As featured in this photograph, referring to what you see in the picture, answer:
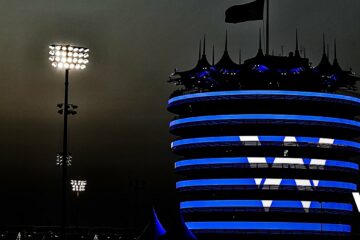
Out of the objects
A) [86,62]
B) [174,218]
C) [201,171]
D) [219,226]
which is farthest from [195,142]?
[86,62]

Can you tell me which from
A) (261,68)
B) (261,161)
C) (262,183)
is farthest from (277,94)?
(262,183)

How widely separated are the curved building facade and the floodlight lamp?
70.2 meters

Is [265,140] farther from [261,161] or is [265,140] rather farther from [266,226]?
[266,226]

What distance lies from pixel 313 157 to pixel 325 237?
1291 cm

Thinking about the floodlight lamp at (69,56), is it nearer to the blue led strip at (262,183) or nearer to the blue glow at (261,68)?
the blue led strip at (262,183)

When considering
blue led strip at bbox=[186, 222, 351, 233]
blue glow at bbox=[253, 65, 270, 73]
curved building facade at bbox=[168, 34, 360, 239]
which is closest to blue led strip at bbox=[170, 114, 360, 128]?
curved building facade at bbox=[168, 34, 360, 239]

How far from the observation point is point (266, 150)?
133375 millimetres

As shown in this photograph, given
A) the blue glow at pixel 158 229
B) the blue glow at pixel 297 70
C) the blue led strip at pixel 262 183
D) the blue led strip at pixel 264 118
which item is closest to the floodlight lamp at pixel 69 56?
the blue glow at pixel 158 229

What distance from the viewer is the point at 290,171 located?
13550 cm

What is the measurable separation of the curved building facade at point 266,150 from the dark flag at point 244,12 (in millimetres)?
15949

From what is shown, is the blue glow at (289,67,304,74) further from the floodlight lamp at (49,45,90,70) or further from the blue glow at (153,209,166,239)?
the floodlight lamp at (49,45,90,70)

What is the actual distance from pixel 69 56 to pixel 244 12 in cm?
6216

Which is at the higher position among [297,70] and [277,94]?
[297,70]

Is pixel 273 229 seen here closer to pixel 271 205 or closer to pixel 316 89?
pixel 271 205
